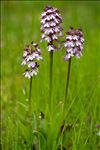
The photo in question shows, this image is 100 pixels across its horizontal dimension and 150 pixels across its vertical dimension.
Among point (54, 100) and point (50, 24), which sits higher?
point (50, 24)

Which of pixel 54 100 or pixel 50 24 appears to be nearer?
pixel 50 24

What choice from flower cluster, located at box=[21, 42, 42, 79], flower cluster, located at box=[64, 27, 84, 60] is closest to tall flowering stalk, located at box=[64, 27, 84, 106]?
flower cluster, located at box=[64, 27, 84, 60]

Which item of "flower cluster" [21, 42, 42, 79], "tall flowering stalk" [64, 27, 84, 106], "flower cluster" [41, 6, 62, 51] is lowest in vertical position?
"flower cluster" [21, 42, 42, 79]

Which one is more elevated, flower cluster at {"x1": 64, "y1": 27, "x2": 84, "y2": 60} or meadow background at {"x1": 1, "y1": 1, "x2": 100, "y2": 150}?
flower cluster at {"x1": 64, "y1": 27, "x2": 84, "y2": 60}

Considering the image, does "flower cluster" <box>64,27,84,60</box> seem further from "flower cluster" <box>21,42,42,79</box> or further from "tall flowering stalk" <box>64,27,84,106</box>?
"flower cluster" <box>21,42,42,79</box>

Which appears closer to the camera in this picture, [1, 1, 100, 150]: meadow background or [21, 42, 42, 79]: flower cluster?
[21, 42, 42, 79]: flower cluster

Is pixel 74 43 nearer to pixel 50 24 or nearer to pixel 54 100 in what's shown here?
pixel 50 24

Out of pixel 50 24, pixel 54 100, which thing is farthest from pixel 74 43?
pixel 54 100

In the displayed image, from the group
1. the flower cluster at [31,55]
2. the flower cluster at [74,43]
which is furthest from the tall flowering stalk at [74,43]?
the flower cluster at [31,55]
